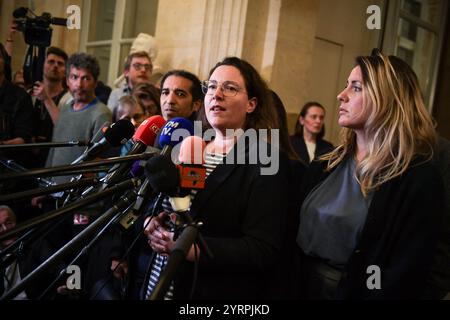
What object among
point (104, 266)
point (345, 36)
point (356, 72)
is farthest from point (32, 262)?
point (345, 36)

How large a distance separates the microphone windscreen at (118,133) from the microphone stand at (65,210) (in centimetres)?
25

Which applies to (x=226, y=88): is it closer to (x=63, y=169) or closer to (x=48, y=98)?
(x=63, y=169)

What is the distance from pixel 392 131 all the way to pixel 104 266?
3.33ft

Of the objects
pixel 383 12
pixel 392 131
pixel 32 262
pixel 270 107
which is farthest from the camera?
pixel 383 12

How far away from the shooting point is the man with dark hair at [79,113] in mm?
2467

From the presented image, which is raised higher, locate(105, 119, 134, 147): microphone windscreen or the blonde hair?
the blonde hair

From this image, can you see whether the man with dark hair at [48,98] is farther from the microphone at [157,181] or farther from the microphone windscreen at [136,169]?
the microphone at [157,181]

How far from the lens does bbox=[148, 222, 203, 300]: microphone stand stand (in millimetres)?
683

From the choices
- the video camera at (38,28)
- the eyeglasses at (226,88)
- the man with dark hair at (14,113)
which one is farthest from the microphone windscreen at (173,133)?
the video camera at (38,28)

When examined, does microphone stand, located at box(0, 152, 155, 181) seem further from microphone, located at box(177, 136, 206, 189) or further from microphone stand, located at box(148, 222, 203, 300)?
microphone stand, located at box(148, 222, 203, 300)

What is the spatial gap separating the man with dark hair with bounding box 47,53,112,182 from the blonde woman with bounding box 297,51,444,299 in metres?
1.43

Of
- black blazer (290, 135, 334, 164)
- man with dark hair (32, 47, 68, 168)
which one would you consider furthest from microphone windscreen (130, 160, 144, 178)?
black blazer (290, 135, 334, 164)
